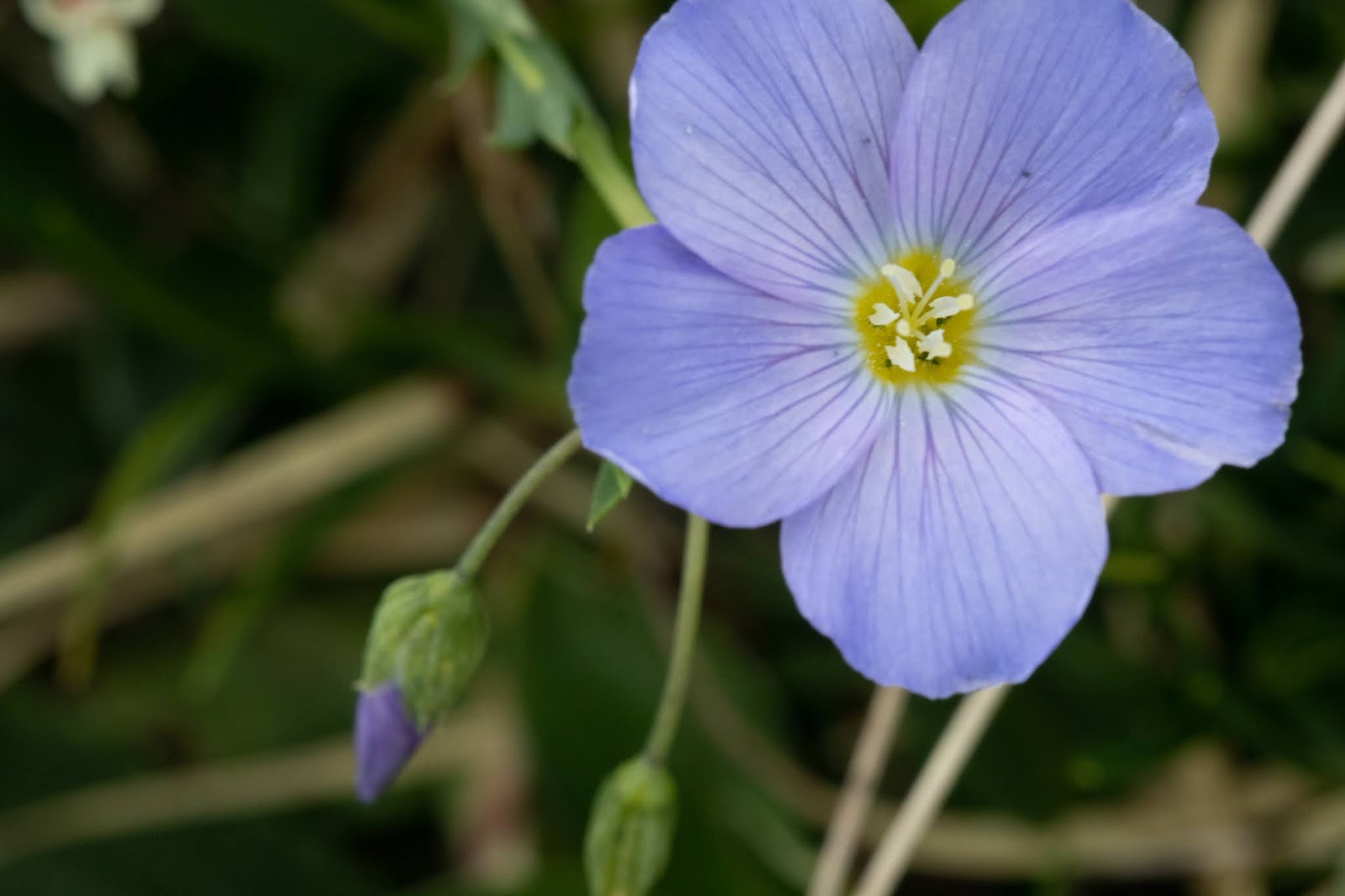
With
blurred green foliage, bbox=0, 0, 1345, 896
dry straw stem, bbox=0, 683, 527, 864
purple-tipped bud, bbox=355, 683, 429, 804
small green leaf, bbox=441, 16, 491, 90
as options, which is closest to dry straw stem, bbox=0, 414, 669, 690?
blurred green foliage, bbox=0, 0, 1345, 896

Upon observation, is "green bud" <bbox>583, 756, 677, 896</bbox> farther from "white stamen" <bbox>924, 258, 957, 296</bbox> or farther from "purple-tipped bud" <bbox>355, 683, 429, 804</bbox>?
"white stamen" <bbox>924, 258, 957, 296</bbox>

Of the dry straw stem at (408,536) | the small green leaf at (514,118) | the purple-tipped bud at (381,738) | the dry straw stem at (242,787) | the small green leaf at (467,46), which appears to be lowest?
the dry straw stem at (242,787)

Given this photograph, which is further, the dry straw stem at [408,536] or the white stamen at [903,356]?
the dry straw stem at [408,536]

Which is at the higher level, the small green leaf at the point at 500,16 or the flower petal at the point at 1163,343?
the small green leaf at the point at 500,16

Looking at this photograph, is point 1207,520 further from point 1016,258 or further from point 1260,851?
point 1016,258

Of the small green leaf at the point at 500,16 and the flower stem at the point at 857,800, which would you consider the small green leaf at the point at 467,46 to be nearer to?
the small green leaf at the point at 500,16

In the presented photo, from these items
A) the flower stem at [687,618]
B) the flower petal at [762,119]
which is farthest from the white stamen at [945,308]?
the flower stem at [687,618]
